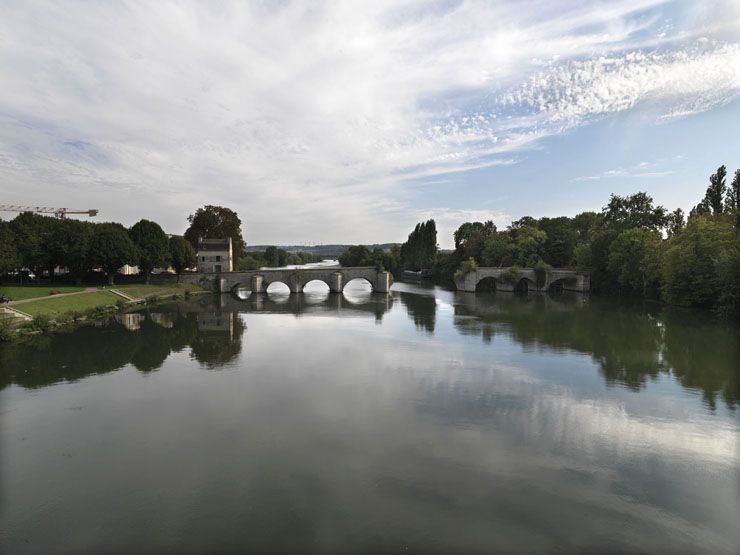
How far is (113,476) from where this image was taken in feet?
35.6

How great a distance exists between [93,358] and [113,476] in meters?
15.3

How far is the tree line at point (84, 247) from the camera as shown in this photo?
1689 inches

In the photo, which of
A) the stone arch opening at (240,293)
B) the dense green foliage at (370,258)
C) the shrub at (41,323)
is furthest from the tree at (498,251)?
the shrub at (41,323)

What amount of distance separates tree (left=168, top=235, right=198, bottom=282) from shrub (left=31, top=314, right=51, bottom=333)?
25.9 meters

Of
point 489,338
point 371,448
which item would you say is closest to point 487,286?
point 489,338

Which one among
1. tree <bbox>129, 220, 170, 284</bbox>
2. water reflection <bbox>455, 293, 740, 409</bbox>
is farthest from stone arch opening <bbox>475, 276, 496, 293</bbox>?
tree <bbox>129, 220, 170, 284</bbox>

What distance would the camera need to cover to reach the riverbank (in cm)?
2895

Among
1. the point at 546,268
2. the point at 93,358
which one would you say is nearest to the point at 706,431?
the point at 93,358

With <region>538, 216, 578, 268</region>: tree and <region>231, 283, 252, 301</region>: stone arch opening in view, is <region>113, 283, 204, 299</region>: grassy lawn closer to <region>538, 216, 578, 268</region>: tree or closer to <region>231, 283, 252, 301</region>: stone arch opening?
<region>231, 283, 252, 301</region>: stone arch opening

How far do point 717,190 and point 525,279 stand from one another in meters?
25.1

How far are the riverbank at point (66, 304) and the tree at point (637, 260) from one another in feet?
170

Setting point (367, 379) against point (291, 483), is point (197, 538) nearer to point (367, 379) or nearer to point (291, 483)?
point (291, 483)

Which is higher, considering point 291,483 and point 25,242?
point 25,242

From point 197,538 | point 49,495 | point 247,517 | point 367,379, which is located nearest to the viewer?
point 197,538
